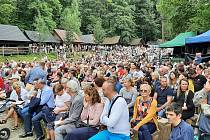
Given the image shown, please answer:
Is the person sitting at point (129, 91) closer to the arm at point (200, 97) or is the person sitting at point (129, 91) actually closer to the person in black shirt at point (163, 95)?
the person in black shirt at point (163, 95)

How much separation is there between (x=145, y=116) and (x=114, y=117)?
4.91 ft

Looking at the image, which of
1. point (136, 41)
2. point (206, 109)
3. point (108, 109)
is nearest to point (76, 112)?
point (108, 109)

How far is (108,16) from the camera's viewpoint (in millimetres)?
71312

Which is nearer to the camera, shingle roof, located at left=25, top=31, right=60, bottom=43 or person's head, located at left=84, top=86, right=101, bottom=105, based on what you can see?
person's head, located at left=84, top=86, right=101, bottom=105

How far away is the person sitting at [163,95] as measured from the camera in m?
6.90

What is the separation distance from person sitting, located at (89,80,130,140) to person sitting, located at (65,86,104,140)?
0.81 m

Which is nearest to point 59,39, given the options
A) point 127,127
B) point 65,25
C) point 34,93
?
point 65,25

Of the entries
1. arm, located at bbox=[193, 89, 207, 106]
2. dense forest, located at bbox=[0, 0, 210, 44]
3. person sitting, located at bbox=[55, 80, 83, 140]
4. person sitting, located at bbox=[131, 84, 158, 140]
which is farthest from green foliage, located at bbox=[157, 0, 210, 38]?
person sitting, located at bbox=[55, 80, 83, 140]

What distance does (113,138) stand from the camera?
4539 mm

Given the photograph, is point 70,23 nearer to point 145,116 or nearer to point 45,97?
point 45,97

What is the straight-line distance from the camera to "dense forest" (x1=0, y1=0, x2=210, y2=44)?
Result: 3006 cm

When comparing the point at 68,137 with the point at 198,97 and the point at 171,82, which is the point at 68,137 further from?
the point at 171,82

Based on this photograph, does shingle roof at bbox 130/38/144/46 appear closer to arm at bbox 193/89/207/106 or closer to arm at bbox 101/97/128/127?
arm at bbox 193/89/207/106

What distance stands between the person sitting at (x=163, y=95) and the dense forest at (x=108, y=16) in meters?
20.4
